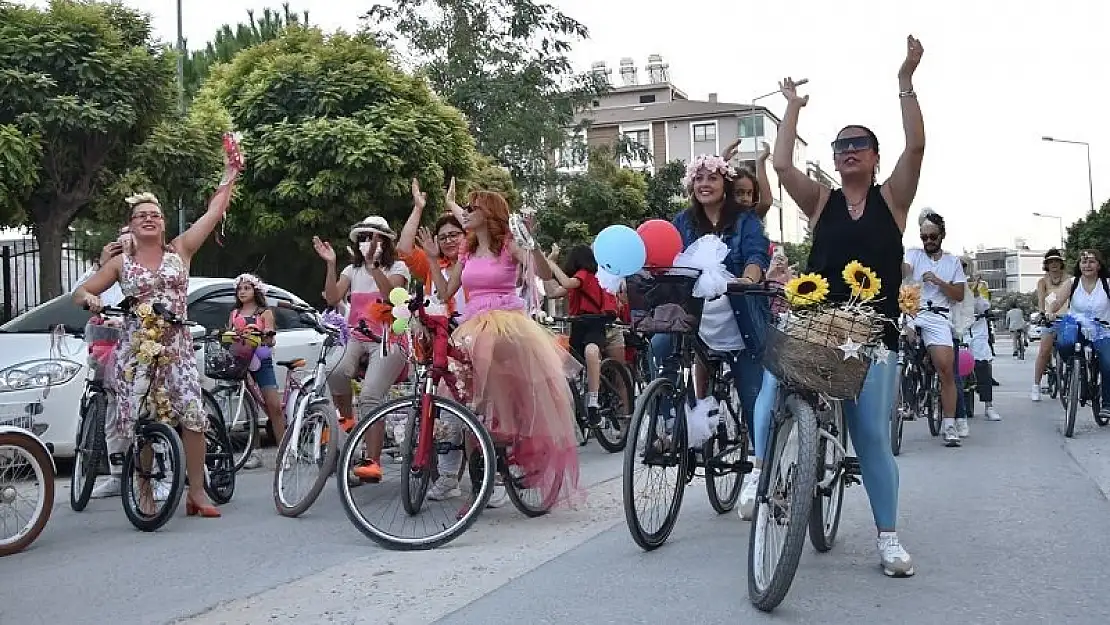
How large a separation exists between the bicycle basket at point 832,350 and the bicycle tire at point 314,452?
10.5 ft

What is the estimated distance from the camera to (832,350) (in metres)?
4.46

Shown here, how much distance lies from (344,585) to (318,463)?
6.41 ft

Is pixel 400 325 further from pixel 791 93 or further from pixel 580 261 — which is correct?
pixel 580 261

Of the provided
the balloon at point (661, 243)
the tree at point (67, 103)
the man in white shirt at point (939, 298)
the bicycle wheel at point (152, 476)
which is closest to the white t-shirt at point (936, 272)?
the man in white shirt at point (939, 298)

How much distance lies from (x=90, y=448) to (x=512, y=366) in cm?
267

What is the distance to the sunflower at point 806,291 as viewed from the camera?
4.60 m

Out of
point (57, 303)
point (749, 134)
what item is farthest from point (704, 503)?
point (749, 134)

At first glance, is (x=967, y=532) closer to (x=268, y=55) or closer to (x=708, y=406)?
(x=708, y=406)

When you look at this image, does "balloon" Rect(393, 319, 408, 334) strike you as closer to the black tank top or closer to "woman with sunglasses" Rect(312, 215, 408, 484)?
"woman with sunglasses" Rect(312, 215, 408, 484)

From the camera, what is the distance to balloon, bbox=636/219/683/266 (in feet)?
20.0

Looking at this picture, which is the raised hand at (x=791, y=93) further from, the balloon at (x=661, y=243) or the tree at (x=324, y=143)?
the tree at (x=324, y=143)

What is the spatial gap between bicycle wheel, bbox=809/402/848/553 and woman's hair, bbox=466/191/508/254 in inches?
97.7

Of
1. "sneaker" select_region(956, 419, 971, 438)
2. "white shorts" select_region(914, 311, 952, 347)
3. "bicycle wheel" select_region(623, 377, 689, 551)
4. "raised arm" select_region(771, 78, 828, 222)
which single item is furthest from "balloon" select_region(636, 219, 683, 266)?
"sneaker" select_region(956, 419, 971, 438)

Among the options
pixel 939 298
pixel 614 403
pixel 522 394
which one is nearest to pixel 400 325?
pixel 522 394
